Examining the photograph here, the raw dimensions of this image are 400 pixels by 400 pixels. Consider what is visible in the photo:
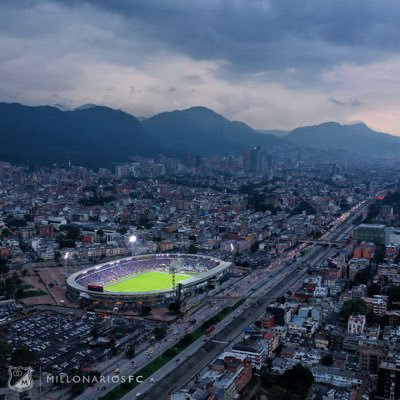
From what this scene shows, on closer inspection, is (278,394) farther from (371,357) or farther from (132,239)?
(132,239)

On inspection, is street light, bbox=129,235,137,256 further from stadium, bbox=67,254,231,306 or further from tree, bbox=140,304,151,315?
tree, bbox=140,304,151,315

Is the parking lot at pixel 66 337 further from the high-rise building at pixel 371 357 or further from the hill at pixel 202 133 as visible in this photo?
the hill at pixel 202 133

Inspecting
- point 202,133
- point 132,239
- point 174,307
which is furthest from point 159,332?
point 202,133

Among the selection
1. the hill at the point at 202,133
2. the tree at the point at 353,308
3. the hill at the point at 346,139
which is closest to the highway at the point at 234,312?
the tree at the point at 353,308

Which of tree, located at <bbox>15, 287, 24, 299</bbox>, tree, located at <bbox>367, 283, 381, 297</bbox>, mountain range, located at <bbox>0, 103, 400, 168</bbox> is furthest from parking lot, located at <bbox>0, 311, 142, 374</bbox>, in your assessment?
mountain range, located at <bbox>0, 103, 400, 168</bbox>

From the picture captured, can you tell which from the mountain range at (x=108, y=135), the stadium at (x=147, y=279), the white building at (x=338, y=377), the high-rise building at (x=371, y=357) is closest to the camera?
the white building at (x=338, y=377)

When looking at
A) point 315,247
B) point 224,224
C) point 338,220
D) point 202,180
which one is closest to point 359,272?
point 315,247
